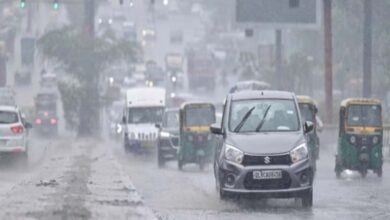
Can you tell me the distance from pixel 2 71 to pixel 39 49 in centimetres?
1906

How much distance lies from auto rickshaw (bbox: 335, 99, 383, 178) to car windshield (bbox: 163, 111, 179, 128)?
9.97 m

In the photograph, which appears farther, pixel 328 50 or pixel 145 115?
pixel 328 50

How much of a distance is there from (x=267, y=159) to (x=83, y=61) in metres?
48.4

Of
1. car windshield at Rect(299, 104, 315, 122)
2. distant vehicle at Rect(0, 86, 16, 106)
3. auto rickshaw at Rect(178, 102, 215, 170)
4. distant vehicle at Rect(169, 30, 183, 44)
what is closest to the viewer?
car windshield at Rect(299, 104, 315, 122)

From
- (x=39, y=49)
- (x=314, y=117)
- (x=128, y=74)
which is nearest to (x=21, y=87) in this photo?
(x=128, y=74)

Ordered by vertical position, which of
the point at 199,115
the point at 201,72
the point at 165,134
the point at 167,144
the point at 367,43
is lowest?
the point at 201,72

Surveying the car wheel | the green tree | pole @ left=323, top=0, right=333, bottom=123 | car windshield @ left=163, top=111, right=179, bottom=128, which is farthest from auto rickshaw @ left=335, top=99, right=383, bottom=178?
the green tree

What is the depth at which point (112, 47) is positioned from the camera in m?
66.4

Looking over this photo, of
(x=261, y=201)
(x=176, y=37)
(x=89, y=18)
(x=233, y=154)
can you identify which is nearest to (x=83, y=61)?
(x=89, y=18)

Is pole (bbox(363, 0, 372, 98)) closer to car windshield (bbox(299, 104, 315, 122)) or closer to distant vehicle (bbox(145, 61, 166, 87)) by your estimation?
car windshield (bbox(299, 104, 315, 122))

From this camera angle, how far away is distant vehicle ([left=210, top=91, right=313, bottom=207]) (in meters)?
19.0

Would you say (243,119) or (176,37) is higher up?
(243,119)

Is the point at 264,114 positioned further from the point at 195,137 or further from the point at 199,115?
the point at 199,115

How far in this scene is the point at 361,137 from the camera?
28.4m
